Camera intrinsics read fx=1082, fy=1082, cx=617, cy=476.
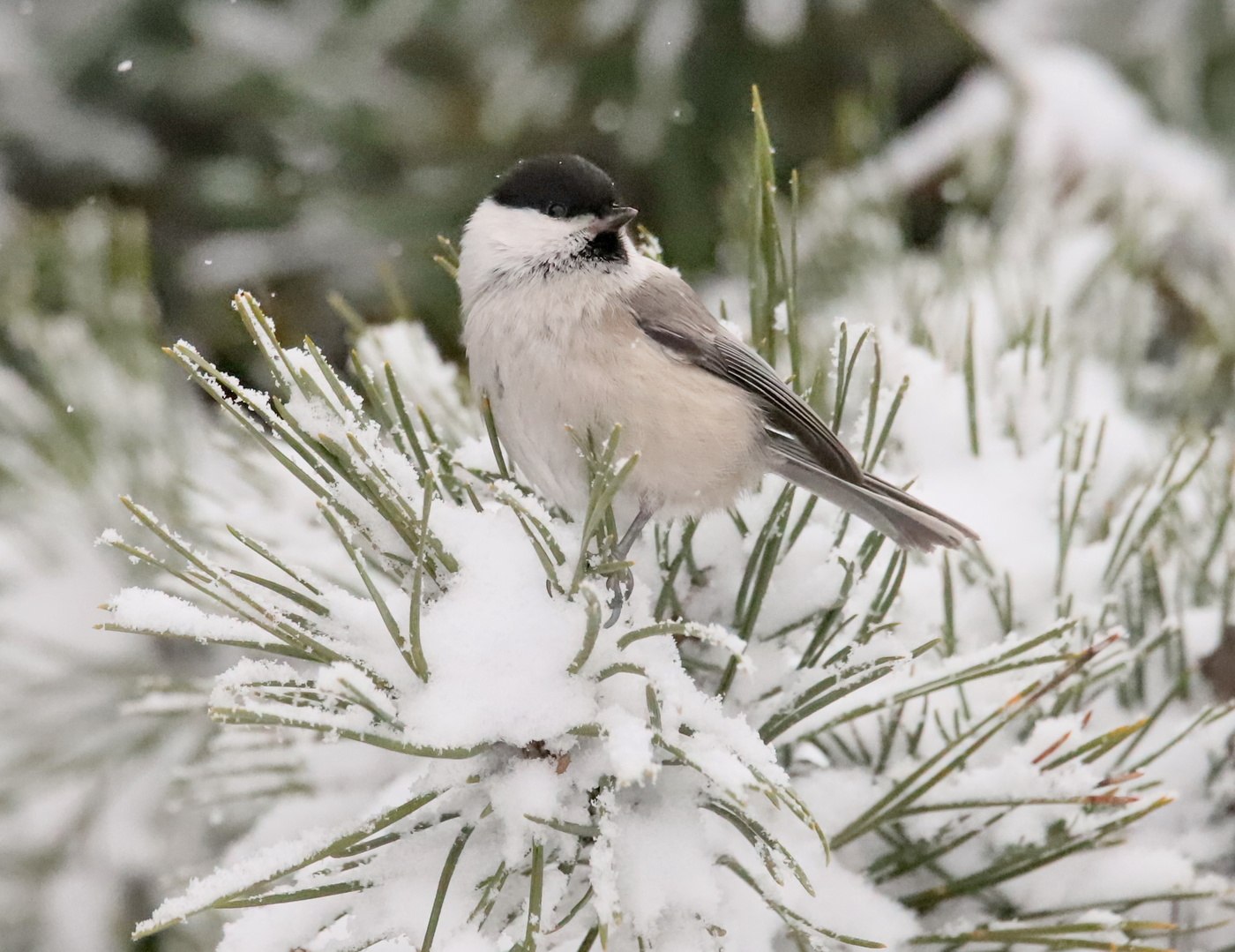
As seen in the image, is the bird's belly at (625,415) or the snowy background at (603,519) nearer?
the snowy background at (603,519)

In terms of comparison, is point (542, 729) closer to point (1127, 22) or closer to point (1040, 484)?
point (1040, 484)

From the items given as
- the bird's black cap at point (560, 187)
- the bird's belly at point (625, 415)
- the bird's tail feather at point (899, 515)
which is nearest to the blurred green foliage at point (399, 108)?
the bird's black cap at point (560, 187)

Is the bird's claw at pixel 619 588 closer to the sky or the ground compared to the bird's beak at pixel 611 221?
closer to the ground

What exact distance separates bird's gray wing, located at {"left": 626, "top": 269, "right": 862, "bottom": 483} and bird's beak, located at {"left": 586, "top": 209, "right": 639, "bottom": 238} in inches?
1.9

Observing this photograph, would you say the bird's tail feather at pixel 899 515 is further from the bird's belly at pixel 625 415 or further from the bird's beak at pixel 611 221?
the bird's beak at pixel 611 221

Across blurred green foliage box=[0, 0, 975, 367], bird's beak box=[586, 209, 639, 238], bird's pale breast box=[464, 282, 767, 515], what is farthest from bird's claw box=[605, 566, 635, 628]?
blurred green foliage box=[0, 0, 975, 367]

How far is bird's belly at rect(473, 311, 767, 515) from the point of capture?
651 millimetres

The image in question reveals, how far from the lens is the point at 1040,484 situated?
730mm

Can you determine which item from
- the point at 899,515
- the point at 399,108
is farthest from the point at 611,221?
the point at 399,108

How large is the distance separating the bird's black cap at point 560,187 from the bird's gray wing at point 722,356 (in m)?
0.07

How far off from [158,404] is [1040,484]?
741mm

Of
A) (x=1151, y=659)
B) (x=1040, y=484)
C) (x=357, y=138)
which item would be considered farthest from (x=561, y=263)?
(x=357, y=138)

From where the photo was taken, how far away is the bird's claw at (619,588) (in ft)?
1.59

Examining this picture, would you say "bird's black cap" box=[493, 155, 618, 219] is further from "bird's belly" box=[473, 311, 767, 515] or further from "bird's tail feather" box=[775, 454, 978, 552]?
"bird's tail feather" box=[775, 454, 978, 552]
